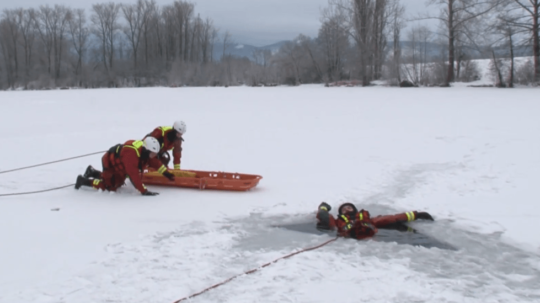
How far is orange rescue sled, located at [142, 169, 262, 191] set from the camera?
632 centimetres

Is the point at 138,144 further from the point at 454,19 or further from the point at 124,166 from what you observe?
the point at 454,19

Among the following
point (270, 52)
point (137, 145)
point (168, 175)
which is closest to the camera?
point (137, 145)

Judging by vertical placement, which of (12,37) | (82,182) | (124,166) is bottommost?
(82,182)

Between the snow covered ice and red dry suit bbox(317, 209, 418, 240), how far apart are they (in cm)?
16

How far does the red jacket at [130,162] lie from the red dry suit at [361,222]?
241 cm

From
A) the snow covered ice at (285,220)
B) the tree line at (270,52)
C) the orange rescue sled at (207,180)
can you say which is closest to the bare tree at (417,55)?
the tree line at (270,52)

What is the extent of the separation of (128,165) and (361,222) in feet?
9.89

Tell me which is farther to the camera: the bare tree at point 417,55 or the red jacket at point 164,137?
the bare tree at point 417,55

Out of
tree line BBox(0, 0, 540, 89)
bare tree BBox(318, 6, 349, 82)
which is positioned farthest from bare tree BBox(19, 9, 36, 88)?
bare tree BBox(318, 6, 349, 82)

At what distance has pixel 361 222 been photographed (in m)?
4.72

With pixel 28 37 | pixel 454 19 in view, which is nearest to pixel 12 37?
pixel 28 37

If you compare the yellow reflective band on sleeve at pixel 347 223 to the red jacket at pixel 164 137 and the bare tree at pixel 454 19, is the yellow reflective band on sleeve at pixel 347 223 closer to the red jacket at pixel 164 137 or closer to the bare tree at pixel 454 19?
the red jacket at pixel 164 137

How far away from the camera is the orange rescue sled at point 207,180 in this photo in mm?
6324

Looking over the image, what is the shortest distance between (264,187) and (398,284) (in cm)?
334
